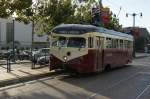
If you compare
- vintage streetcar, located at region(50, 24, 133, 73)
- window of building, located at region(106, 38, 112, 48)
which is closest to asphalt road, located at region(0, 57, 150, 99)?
vintage streetcar, located at region(50, 24, 133, 73)

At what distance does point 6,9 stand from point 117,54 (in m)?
11.2

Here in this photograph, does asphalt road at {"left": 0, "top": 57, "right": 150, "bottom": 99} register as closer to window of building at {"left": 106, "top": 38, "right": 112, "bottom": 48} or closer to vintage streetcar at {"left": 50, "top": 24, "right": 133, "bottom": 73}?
vintage streetcar at {"left": 50, "top": 24, "right": 133, "bottom": 73}

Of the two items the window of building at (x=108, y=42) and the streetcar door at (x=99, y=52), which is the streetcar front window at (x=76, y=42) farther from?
the window of building at (x=108, y=42)

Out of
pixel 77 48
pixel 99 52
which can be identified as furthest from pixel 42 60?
pixel 77 48

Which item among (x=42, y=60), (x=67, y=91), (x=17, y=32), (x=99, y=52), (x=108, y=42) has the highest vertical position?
(x=17, y=32)

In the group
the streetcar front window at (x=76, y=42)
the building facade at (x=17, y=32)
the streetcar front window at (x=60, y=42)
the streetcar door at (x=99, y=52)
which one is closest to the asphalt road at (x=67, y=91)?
the streetcar front window at (x=76, y=42)

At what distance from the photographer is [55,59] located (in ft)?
76.1

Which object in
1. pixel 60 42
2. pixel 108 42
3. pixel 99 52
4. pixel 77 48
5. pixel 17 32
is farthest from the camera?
pixel 17 32

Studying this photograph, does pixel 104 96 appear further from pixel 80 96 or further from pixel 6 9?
pixel 6 9

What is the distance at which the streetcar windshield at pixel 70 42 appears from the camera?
2275cm

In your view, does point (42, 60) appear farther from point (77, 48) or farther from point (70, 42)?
point (77, 48)

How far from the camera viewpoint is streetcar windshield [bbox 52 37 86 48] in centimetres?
2275

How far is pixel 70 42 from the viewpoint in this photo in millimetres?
22984

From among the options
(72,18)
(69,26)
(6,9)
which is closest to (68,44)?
(69,26)
